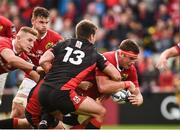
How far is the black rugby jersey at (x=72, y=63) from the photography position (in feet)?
31.7

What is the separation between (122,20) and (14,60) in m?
11.2

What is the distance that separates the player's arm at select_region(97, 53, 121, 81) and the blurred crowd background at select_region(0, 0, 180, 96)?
30.9ft

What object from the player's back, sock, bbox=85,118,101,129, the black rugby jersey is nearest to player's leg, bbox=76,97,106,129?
sock, bbox=85,118,101,129

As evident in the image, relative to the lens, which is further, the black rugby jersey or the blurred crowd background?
the blurred crowd background

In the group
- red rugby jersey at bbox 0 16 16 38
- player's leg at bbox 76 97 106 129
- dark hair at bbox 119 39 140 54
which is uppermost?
red rugby jersey at bbox 0 16 16 38

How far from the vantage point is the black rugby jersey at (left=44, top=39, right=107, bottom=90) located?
965cm

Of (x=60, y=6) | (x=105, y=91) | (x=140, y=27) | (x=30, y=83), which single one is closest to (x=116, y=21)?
(x=140, y=27)

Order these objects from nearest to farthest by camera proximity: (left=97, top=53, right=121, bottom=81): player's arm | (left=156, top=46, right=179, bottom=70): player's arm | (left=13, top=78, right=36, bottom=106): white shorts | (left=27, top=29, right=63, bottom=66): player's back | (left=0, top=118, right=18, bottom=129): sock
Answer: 1. (left=97, top=53, right=121, bottom=81): player's arm
2. (left=0, top=118, right=18, bottom=129): sock
3. (left=156, top=46, right=179, bottom=70): player's arm
4. (left=27, top=29, right=63, bottom=66): player's back
5. (left=13, top=78, right=36, bottom=106): white shorts

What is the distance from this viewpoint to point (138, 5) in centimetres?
2191

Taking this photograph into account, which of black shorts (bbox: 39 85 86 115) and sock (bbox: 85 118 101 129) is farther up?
black shorts (bbox: 39 85 86 115)

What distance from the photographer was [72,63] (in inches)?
381

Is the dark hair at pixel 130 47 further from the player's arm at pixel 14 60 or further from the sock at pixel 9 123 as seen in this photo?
the sock at pixel 9 123

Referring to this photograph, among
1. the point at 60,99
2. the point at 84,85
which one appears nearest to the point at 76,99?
the point at 60,99

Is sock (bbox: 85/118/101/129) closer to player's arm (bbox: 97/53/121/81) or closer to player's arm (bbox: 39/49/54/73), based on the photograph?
player's arm (bbox: 97/53/121/81)
